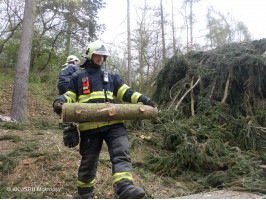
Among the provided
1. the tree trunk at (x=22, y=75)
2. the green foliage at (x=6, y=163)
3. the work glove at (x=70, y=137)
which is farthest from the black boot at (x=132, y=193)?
the tree trunk at (x=22, y=75)

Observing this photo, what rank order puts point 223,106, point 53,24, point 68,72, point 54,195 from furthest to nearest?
point 53,24 < point 223,106 < point 68,72 < point 54,195

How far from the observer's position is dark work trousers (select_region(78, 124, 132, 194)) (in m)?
2.73

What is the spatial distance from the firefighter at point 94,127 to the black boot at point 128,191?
190 millimetres

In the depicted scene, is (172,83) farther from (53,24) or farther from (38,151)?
(53,24)

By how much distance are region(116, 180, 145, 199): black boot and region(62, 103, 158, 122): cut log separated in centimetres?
81

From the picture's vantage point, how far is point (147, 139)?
559 centimetres

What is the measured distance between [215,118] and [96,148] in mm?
3938

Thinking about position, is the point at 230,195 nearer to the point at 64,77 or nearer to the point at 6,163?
the point at 6,163

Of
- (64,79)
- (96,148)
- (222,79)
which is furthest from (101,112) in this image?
(222,79)

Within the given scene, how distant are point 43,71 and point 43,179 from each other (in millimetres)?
13110

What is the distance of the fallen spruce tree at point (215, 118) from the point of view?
13.9 ft

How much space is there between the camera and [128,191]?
2.37 meters

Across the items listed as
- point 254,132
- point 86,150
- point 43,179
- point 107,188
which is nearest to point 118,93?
point 86,150

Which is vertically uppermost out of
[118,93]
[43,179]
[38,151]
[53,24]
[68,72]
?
[53,24]
